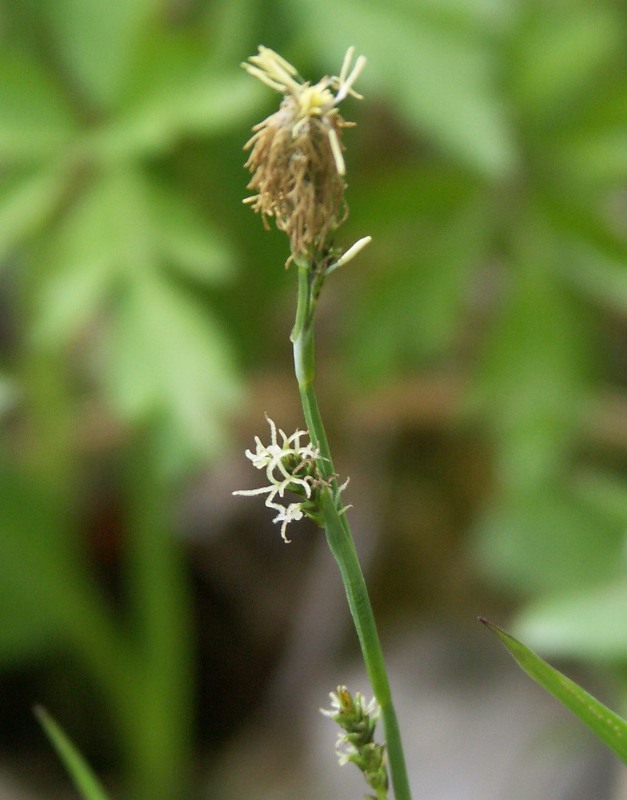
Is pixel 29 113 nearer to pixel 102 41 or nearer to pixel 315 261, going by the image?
pixel 102 41

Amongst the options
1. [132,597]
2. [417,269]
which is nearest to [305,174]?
[417,269]

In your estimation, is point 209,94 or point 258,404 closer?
point 209,94

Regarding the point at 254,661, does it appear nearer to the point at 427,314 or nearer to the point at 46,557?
the point at 46,557

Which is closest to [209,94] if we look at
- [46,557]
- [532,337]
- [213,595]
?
[532,337]

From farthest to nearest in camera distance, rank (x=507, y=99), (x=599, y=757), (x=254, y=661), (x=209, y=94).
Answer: (x=254, y=661), (x=507, y=99), (x=599, y=757), (x=209, y=94)

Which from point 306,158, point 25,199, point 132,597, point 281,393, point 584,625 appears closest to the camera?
Result: point 306,158

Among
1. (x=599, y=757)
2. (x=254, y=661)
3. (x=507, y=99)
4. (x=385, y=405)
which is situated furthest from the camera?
(x=385, y=405)

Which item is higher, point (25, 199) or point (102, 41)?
point (102, 41)

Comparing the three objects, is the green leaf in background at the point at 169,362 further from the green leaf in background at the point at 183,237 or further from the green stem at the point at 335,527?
the green stem at the point at 335,527

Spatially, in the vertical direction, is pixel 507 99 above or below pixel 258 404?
above
